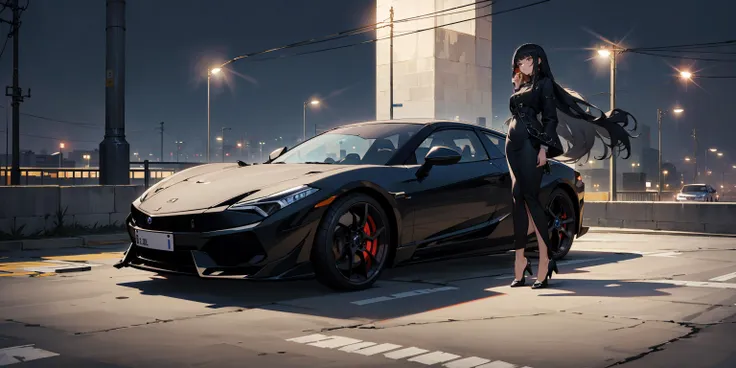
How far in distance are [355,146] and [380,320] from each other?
2.48m

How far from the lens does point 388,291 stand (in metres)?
6.07

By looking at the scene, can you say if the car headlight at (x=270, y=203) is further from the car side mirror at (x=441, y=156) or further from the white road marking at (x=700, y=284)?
the white road marking at (x=700, y=284)

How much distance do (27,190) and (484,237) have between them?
24.4ft

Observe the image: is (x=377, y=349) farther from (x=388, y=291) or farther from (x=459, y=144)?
(x=459, y=144)

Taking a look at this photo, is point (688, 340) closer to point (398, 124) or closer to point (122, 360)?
point (122, 360)

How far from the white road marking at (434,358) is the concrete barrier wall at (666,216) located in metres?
13.6

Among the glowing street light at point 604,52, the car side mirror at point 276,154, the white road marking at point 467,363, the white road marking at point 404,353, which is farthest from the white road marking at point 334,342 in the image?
the glowing street light at point 604,52

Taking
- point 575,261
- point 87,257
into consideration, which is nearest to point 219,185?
point 87,257

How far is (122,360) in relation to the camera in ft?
12.1

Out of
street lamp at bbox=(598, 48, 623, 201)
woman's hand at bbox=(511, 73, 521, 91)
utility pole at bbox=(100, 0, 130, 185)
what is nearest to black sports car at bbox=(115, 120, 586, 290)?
woman's hand at bbox=(511, 73, 521, 91)

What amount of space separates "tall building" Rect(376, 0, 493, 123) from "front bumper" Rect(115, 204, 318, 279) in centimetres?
4862

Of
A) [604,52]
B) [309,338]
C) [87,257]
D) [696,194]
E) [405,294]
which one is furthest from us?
[696,194]

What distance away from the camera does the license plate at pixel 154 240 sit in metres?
5.66

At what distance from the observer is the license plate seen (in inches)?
223
